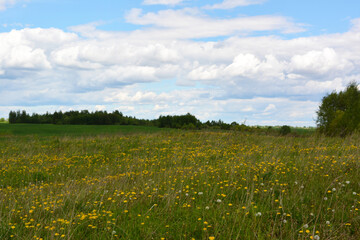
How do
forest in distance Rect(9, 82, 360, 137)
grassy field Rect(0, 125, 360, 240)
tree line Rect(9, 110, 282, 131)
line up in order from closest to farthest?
grassy field Rect(0, 125, 360, 240)
forest in distance Rect(9, 82, 360, 137)
tree line Rect(9, 110, 282, 131)

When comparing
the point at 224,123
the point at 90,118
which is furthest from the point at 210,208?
the point at 90,118

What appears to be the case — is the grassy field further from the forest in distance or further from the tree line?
the tree line

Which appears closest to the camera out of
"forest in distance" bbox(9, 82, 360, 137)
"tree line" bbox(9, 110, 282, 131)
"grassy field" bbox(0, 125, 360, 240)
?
"grassy field" bbox(0, 125, 360, 240)

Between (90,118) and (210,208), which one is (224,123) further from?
(90,118)

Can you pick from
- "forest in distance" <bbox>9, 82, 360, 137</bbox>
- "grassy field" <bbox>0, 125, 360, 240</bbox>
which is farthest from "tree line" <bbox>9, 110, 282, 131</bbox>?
"grassy field" <bbox>0, 125, 360, 240</bbox>

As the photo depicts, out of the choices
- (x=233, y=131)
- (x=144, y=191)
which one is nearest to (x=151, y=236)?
(x=144, y=191)

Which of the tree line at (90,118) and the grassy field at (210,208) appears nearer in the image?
the grassy field at (210,208)

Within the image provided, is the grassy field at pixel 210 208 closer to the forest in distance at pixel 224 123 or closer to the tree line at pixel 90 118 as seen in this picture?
the forest in distance at pixel 224 123

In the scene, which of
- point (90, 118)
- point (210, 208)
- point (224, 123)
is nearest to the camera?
point (210, 208)

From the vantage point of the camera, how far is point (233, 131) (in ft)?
59.2

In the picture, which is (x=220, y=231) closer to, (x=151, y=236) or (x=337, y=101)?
(x=151, y=236)

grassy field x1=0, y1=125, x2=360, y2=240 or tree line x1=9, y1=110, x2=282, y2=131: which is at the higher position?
tree line x1=9, y1=110, x2=282, y2=131

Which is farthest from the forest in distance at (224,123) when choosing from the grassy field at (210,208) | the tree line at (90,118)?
the grassy field at (210,208)

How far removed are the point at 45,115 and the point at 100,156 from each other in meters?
77.5
